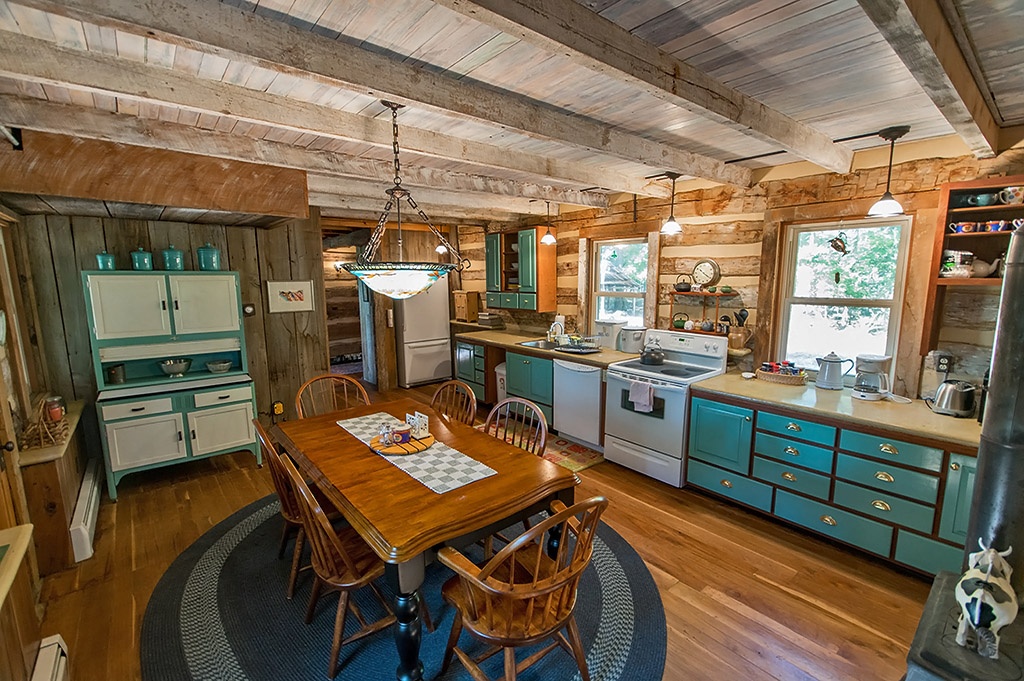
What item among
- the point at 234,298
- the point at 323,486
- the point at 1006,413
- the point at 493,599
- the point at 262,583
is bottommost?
the point at 262,583

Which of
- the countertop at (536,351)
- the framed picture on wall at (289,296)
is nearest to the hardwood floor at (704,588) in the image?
the countertop at (536,351)

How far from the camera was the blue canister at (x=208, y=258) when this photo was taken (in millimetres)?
3646

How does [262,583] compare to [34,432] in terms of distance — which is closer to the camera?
[262,583]

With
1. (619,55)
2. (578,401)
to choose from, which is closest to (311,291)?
(578,401)

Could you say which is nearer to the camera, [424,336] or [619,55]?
[619,55]

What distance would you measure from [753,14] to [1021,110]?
1922 millimetres

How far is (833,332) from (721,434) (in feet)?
3.82

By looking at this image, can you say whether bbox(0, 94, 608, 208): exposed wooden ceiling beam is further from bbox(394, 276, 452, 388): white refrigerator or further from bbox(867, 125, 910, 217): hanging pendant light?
bbox(394, 276, 452, 388): white refrigerator

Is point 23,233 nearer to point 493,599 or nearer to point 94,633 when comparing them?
point 94,633

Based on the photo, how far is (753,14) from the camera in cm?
138

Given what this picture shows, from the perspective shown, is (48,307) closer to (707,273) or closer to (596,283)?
(596,283)

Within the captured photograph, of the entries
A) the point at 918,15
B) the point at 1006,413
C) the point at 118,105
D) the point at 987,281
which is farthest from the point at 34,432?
the point at 987,281

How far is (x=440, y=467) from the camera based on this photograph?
2146mm

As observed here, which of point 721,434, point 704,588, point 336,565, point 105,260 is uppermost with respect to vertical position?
point 105,260
